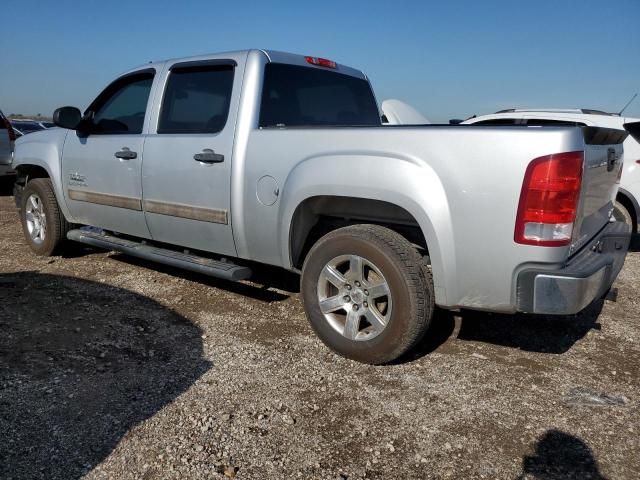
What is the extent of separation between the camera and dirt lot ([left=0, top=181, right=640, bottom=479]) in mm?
2402

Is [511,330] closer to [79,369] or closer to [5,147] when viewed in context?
[79,369]

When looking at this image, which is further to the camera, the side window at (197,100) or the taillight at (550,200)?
the side window at (197,100)

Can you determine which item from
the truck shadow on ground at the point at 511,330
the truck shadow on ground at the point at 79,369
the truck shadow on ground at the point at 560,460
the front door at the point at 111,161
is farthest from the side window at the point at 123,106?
the truck shadow on ground at the point at 560,460

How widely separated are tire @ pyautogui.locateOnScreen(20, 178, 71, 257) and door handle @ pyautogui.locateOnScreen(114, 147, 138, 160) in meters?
1.36

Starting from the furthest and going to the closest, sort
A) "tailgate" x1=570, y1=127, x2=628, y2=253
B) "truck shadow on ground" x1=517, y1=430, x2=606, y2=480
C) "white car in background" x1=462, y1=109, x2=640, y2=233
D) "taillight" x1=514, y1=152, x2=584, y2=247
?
"white car in background" x1=462, y1=109, x2=640, y2=233 → "tailgate" x1=570, y1=127, x2=628, y2=253 → "taillight" x1=514, y1=152, x2=584, y2=247 → "truck shadow on ground" x1=517, y1=430, x2=606, y2=480

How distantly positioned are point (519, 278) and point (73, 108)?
13.3ft

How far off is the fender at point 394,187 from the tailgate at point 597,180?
2.27 ft

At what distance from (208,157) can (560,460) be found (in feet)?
9.12

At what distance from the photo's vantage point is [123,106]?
15.7 feet

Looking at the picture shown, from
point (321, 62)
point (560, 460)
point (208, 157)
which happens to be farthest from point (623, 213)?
point (208, 157)

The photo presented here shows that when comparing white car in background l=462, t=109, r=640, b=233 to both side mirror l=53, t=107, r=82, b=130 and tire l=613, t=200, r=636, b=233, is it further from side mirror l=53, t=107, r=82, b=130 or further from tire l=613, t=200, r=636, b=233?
side mirror l=53, t=107, r=82, b=130

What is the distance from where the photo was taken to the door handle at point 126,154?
172 inches

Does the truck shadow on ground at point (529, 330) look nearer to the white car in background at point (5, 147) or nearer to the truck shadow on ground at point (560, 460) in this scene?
the truck shadow on ground at point (560, 460)

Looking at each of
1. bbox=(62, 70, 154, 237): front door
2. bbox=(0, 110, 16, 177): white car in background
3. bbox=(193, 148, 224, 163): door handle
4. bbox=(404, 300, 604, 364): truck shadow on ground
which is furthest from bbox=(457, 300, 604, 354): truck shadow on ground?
bbox=(0, 110, 16, 177): white car in background
